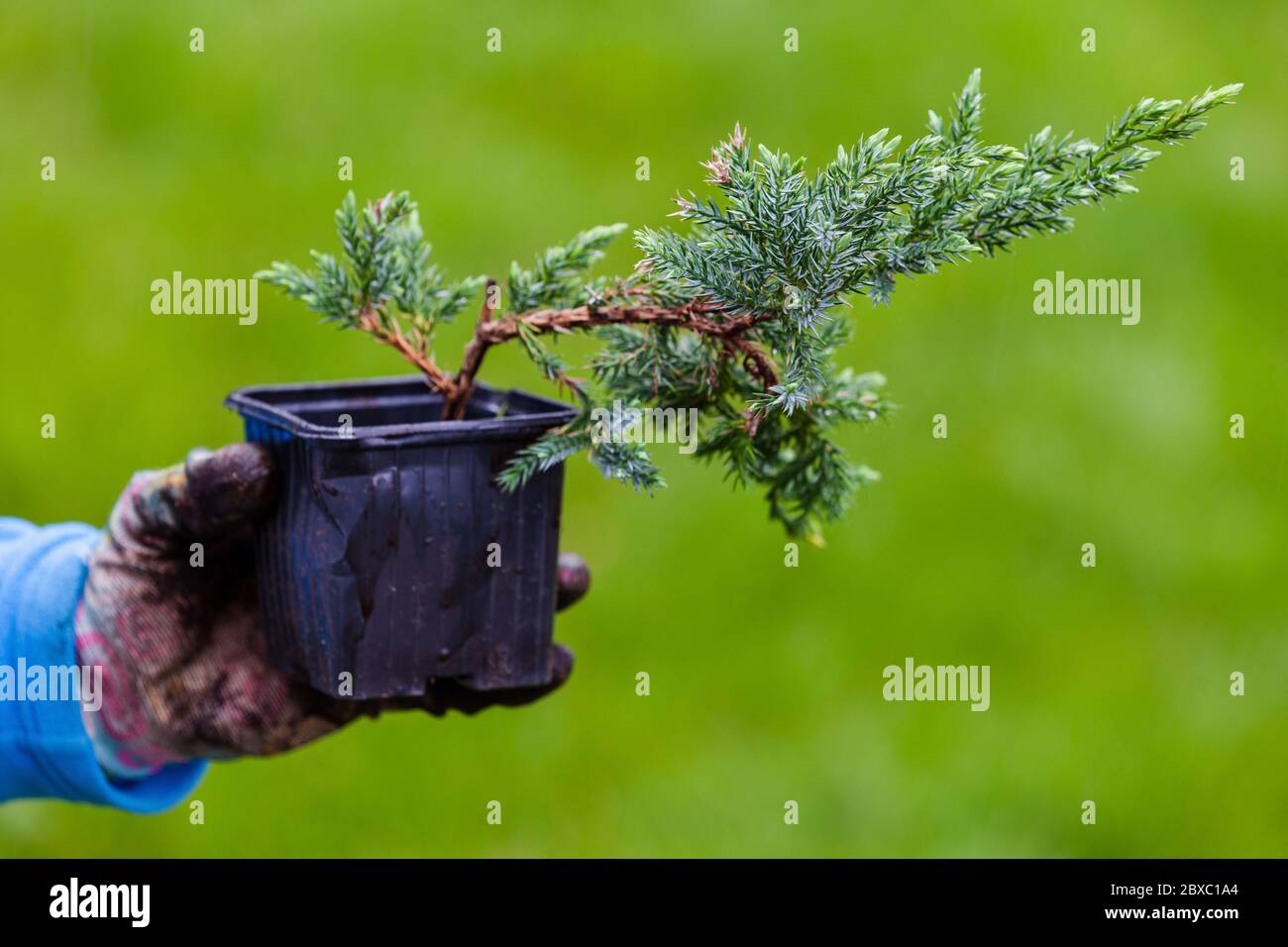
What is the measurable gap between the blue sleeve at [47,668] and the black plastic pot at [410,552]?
29 centimetres

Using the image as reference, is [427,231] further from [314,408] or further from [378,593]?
[378,593]

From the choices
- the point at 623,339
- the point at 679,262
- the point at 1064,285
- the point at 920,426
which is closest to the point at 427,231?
the point at 920,426

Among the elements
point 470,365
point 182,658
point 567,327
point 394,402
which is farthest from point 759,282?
point 182,658

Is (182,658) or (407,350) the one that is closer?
(407,350)

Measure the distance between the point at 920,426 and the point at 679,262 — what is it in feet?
6.71

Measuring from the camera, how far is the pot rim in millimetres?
1487

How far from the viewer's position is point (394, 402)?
173 cm

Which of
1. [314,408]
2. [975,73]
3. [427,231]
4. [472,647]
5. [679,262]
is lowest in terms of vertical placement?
[472,647]

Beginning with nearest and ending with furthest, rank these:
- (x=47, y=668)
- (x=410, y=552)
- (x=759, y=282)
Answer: (x=759, y=282), (x=410, y=552), (x=47, y=668)

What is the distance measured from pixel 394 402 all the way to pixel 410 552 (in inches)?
10.8

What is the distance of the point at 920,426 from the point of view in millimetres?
3305

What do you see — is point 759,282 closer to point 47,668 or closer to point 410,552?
point 410,552

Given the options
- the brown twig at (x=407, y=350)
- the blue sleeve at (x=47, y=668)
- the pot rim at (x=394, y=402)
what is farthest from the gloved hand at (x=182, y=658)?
the brown twig at (x=407, y=350)

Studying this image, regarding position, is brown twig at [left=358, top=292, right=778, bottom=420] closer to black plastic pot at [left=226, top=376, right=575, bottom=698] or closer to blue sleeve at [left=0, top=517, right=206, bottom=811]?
black plastic pot at [left=226, top=376, right=575, bottom=698]
